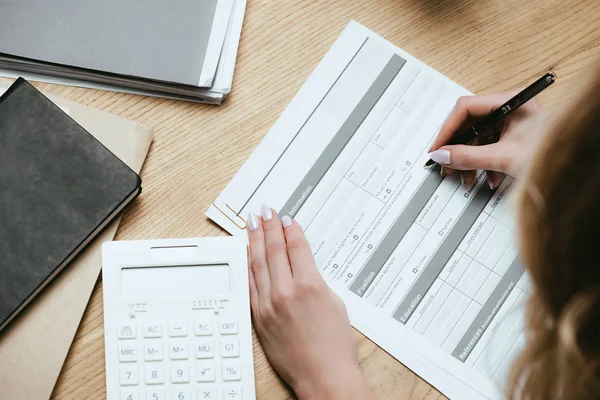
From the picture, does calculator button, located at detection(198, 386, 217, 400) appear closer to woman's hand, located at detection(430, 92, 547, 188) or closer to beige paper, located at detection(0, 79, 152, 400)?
beige paper, located at detection(0, 79, 152, 400)

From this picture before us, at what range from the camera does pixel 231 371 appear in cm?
65

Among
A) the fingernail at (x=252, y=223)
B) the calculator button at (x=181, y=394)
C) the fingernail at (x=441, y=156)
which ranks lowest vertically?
the calculator button at (x=181, y=394)

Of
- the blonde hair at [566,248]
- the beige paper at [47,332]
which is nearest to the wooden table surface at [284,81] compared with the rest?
the beige paper at [47,332]

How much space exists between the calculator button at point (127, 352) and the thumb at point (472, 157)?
36 cm

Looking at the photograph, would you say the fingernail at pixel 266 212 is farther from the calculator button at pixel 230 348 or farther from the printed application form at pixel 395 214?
the calculator button at pixel 230 348

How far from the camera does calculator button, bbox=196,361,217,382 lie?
2.11 feet

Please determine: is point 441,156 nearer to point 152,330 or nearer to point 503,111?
point 503,111

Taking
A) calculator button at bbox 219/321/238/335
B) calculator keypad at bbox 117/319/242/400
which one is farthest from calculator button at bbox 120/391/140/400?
calculator button at bbox 219/321/238/335

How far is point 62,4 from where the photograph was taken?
0.69 metres

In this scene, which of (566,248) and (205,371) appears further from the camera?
(205,371)

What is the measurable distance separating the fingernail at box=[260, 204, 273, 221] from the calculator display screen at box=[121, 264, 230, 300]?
7 cm

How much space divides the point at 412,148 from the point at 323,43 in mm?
152

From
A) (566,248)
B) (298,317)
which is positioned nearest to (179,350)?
(298,317)

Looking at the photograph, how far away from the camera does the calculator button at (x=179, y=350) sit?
0.64m
